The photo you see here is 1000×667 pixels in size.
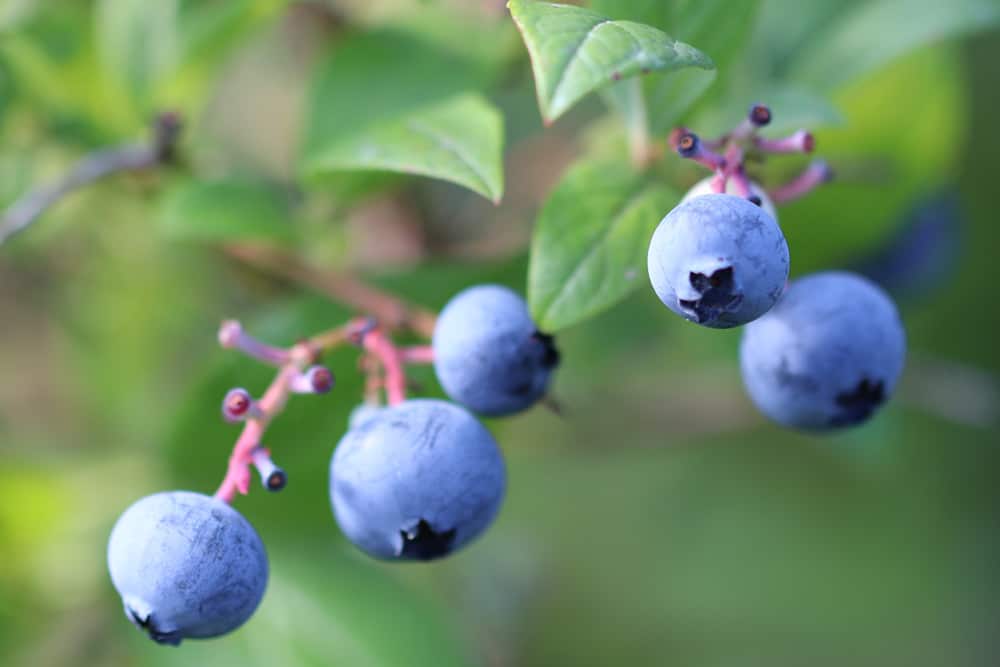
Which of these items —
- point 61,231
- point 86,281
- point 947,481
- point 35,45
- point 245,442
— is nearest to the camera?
point 245,442

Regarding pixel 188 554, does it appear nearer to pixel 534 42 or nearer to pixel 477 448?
pixel 477 448

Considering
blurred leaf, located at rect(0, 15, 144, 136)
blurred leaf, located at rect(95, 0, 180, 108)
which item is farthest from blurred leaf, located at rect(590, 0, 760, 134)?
blurred leaf, located at rect(0, 15, 144, 136)

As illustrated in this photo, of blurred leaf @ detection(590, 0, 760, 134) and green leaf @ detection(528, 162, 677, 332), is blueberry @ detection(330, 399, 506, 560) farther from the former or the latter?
blurred leaf @ detection(590, 0, 760, 134)

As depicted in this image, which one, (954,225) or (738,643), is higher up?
(954,225)

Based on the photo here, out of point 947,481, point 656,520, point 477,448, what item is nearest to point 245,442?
point 477,448

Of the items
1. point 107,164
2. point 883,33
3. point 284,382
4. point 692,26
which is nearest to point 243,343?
point 284,382

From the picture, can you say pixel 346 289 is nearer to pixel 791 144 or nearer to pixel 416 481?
pixel 416 481

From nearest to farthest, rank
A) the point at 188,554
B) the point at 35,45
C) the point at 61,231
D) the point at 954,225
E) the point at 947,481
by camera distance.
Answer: the point at 188,554 < the point at 35,45 < the point at 954,225 < the point at 61,231 < the point at 947,481
